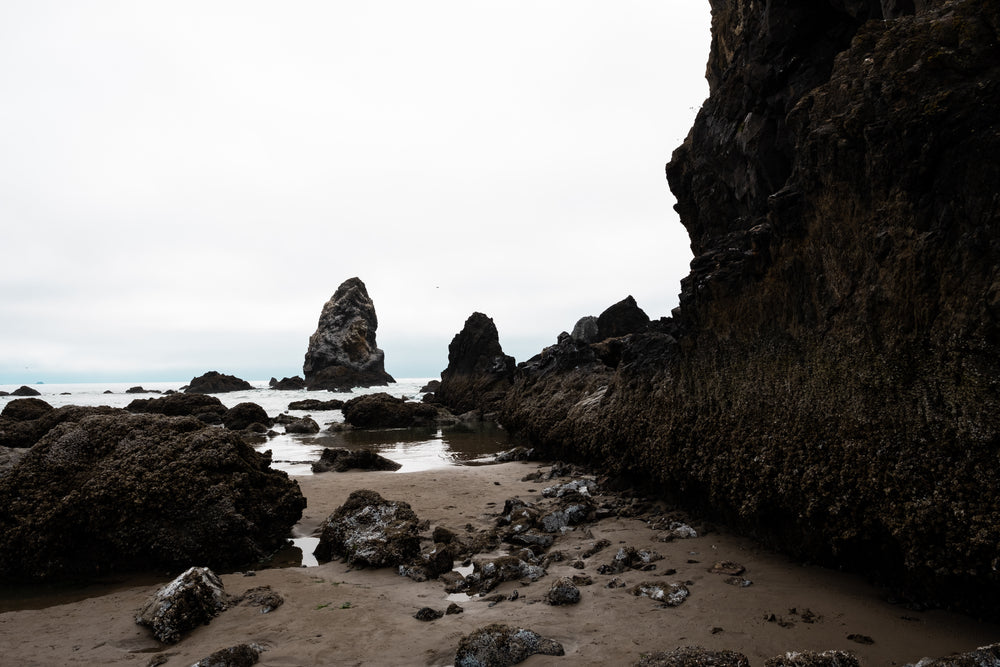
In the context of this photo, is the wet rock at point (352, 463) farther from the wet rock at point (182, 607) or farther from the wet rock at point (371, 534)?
the wet rock at point (182, 607)

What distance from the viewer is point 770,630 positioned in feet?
15.5

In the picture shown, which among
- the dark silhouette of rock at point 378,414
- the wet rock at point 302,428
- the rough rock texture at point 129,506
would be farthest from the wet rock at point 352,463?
the dark silhouette of rock at point 378,414

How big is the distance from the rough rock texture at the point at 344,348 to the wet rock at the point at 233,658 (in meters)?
84.5

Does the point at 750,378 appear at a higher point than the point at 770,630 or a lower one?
higher

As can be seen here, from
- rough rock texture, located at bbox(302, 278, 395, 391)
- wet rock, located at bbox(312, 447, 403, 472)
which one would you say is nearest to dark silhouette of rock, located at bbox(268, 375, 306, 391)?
rough rock texture, located at bbox(302, 278, 395, 391)

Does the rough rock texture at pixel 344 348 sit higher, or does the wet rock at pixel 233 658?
the rough rock texture at pixel 344 348

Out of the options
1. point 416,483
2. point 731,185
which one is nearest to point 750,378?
point 416,483

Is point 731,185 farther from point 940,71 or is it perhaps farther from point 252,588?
point 252,588

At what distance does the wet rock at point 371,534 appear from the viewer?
7500 mm

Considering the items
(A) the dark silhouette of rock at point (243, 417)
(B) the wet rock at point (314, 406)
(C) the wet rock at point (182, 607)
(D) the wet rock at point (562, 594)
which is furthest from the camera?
(B) the wet rock at point (314, 406)

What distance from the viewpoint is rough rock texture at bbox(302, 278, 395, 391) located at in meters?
90.2

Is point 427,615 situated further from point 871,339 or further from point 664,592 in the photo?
point 871,339

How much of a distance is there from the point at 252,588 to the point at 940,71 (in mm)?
10369

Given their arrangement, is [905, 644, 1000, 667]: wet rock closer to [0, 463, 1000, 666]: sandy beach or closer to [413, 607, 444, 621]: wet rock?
[0, 463, 1000, 666]: sandy beach
